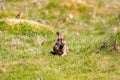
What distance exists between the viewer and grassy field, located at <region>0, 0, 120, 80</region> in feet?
61.0

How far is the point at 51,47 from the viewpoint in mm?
23594

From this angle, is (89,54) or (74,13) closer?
(89,54)

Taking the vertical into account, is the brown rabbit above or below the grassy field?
above

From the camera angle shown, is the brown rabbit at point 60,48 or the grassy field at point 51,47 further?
the brown rabbit at point 60,48

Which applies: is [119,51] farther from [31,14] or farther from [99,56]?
[31,14]

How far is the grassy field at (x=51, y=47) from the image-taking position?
732 inches

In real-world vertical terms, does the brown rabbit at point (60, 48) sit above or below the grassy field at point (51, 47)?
above

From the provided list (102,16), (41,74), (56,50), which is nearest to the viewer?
(41,74)

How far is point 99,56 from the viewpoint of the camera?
2153 centimetres

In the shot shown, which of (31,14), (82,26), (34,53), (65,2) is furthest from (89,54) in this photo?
(65,2)

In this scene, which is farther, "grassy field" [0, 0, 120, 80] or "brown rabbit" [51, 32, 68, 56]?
"brown rabbit" [51, 32, 68, 56]

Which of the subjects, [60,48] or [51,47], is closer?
[60,48]

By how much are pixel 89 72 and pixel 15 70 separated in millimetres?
3428

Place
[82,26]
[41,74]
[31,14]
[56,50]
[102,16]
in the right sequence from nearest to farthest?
[41,74]
[56,50]
[82,26]
[31,14]
[102,16]
